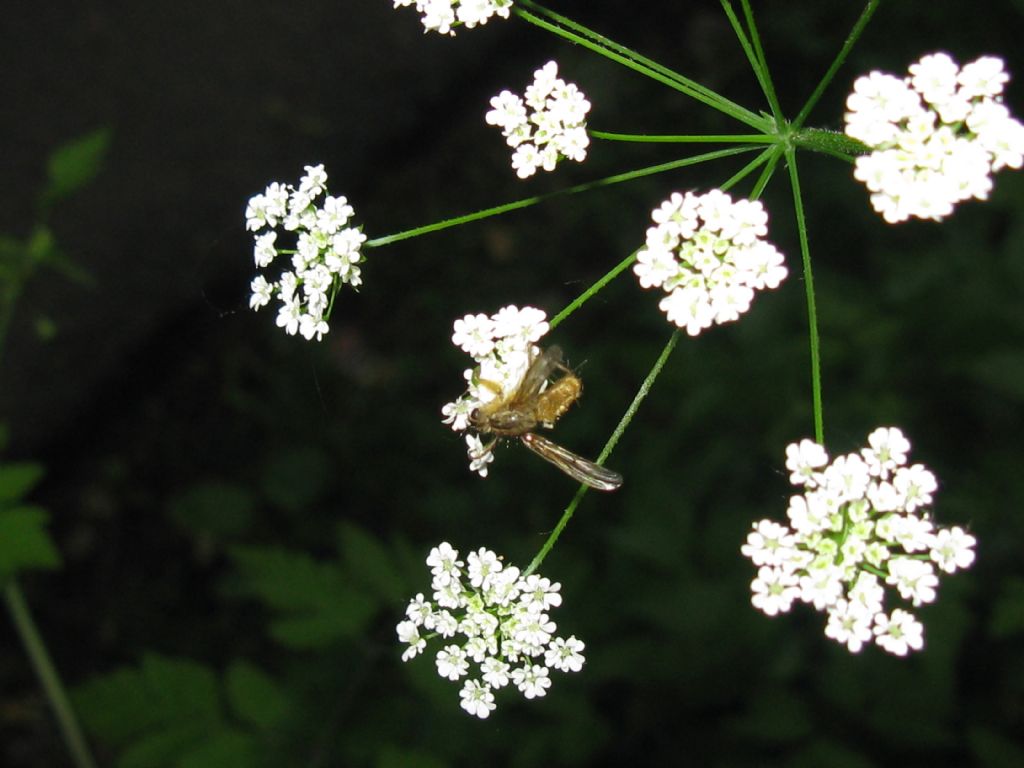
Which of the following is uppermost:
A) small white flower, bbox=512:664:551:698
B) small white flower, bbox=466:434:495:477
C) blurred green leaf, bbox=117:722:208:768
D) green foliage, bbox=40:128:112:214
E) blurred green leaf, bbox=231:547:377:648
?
green foliage, bbox=40:128:112:214

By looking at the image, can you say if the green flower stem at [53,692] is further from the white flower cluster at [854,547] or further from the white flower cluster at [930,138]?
the white flower cluster at [930,138]

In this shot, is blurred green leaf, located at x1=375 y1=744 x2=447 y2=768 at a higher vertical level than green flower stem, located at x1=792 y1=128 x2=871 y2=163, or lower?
lower

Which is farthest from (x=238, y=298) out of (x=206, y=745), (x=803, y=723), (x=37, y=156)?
(x=803, y=723)

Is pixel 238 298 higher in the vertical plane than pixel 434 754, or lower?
higher

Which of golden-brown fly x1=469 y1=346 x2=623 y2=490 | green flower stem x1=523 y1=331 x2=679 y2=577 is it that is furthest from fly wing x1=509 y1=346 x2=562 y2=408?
green flower stem x1=523 y1=331 x2=679 y2=577

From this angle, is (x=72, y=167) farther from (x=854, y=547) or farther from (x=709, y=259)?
(x=854, y=547)

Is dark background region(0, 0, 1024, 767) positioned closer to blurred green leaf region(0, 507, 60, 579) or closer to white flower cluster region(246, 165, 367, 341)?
blurred green leaf region(0, 507, 60, 579)

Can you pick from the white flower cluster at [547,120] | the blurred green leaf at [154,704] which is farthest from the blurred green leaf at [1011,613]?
the blurred green leaf at [154,704]

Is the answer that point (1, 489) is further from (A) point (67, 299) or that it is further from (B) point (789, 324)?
(B) point (789, 324)
